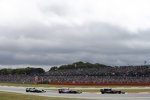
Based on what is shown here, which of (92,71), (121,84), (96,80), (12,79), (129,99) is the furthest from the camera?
(12,79)

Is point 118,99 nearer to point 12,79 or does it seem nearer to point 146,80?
point 146,80

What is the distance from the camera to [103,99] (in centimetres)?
5659

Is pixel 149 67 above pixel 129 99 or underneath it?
above

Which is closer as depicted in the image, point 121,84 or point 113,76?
point 121,84

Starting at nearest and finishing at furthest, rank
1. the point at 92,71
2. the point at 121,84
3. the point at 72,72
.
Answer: the point at 121,84 < the point at 92,71 < the point at 72,72

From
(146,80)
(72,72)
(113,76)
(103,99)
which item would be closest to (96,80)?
Answer: (113,76)

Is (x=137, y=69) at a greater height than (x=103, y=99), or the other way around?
(x=137, y=69)

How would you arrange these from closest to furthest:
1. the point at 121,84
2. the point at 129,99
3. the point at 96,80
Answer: the point at 129,99, the point at 121,84, the point at 96,80

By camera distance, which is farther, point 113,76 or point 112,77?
point 113,76

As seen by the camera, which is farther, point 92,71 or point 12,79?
point 12,79

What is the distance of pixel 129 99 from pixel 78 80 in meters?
74.5

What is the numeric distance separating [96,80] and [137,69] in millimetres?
16613

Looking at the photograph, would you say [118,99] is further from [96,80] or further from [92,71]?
[92,71]

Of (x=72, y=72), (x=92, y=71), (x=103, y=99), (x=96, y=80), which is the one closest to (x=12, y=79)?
(x=72, y=72)
